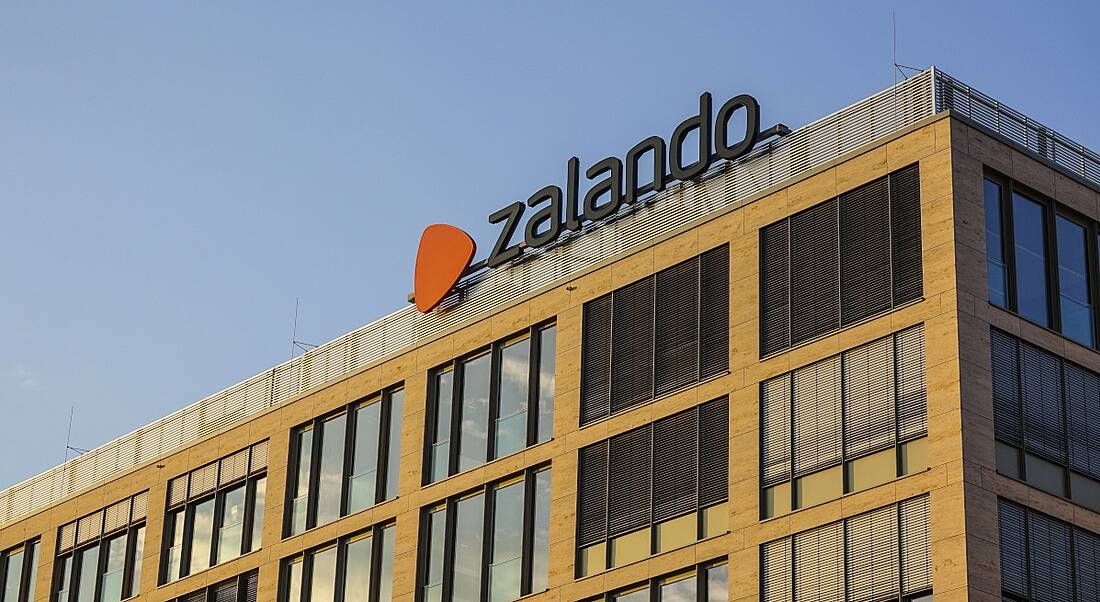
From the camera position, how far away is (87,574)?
8094 centimetres

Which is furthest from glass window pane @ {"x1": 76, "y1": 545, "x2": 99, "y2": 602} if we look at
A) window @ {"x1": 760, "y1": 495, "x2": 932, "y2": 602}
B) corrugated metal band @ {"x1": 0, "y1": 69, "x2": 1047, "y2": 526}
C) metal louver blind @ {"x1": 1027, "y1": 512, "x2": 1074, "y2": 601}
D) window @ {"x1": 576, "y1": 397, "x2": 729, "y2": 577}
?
metal louver blind @ {"x1": 1027, "y1": 512, "x2": 1074, "y2": 601}

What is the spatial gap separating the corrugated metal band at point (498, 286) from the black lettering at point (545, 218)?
42 centimetres

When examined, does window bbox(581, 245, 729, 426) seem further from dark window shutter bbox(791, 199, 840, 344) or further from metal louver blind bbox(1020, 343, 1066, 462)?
metal louver blind bbox(1020, 343, 1066, 462)

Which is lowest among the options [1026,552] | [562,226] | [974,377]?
[1026,552]

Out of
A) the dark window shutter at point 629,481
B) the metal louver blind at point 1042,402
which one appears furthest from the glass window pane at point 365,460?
the metal louver blind at point 1042,402

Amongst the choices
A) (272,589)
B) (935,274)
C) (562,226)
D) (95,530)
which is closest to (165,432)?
(95,530)

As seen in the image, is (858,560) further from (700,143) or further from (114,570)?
(114,570)

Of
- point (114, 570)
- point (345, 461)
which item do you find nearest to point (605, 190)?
point (345, 461)

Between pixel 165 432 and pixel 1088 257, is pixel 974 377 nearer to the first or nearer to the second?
pixel 1088 257

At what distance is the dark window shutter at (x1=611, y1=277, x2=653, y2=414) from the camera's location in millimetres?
62062

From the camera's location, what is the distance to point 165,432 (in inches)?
3159

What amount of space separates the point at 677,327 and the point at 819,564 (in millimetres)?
9842

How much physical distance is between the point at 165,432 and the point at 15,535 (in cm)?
983

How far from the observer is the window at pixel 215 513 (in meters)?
74.6
